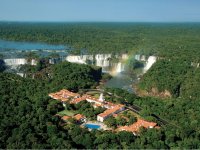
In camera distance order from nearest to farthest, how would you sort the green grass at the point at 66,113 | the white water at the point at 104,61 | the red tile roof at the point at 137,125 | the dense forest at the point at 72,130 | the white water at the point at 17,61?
the dense forest at the point at 72,130 → the red tile roof at the point at 137,125 → the green grass at the point at 66,113 → the white water at the point at 17,61 → the white water at the point at 104,61

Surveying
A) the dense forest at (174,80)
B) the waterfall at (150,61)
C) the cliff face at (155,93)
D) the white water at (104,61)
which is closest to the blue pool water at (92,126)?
the dense forest at (174,80)

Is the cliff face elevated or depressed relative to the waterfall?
depressed

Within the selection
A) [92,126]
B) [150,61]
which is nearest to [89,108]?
[92,126]

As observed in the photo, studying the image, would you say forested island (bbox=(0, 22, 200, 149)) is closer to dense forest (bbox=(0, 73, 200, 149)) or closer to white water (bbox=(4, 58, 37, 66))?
dense forest (bbox=(0, 73, 200, 149))

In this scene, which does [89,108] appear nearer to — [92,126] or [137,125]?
[92,126]

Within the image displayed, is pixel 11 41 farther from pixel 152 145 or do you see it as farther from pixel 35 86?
pixel 152 145

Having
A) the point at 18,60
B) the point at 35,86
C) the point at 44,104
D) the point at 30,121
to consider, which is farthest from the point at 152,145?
the point at 18,60

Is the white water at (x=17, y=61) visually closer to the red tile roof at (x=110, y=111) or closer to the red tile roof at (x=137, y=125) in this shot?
the red tile roof at (x=110, y=111)

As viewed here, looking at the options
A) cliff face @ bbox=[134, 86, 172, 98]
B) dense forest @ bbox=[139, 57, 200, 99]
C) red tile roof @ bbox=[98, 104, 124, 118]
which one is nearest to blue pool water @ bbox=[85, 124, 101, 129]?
red tile roof @ bbox=[98, 104, 124, 118]

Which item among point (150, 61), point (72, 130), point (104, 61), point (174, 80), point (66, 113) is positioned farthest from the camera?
point (150, 61)

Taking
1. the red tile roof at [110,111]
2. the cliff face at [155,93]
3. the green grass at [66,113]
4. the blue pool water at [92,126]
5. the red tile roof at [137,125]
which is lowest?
the cliff face at [155,93]

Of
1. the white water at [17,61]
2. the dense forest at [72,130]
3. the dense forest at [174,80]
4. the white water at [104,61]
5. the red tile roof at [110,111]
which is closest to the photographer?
the dense forest at [72,130]

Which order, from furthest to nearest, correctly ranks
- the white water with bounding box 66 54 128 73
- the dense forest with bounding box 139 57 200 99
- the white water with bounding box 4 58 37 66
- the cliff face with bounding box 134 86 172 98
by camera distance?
the white water with bounding box 66 54 128 73, the white water with bounding box 4 58 37 66, the cliff face with bounding box 134 86 172 98, the dense forest with bounding box 139 57 200 99

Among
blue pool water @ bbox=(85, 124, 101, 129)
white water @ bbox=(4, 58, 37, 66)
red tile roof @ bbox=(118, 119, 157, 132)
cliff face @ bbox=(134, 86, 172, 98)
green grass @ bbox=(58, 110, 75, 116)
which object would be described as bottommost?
cliff face @ bbox=(134, 86, 172, 98)
